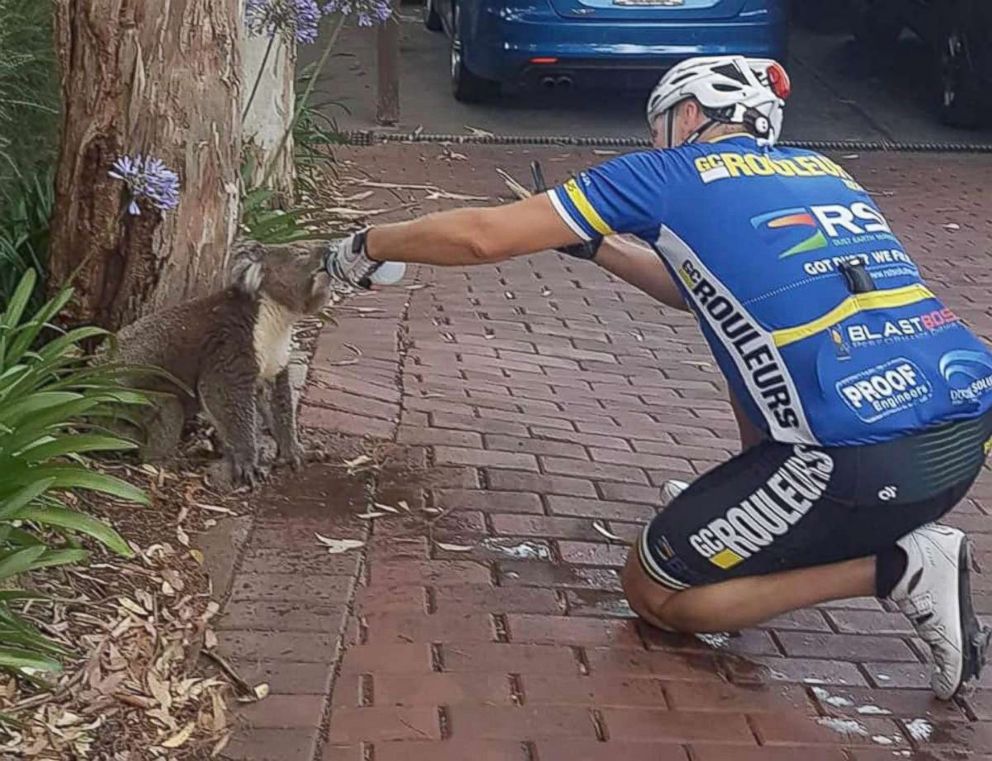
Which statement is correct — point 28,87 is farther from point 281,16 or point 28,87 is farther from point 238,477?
point 238,477

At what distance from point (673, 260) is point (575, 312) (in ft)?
11.3

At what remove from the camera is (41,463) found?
4.08m

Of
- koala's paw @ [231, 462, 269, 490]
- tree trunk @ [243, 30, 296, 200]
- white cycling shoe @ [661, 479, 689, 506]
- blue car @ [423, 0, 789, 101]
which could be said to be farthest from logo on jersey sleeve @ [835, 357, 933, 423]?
blue car @ [423, 0, 789, 101]

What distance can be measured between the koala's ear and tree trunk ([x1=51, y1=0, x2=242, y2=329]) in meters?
0.29

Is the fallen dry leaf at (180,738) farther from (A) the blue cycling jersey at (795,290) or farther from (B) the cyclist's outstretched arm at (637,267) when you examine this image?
(B) the cyclist's outstretched arm at (637,267)

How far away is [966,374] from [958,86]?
840 cm

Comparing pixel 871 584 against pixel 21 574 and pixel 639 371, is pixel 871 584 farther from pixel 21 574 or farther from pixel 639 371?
pixel 639 371

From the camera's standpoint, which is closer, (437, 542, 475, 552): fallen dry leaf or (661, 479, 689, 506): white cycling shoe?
(437, 542, 475, 552): fallen dry leaf

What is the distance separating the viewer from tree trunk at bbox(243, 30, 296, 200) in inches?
320

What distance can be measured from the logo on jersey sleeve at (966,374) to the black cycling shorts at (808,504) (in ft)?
0.24

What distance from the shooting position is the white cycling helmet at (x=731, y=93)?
167 inches

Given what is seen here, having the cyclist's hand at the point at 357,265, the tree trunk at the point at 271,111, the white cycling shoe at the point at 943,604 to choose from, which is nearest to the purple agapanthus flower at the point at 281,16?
the tree trunk at the point at 271,111

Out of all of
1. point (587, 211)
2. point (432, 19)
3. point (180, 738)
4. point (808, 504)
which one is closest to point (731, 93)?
point (587, 211)

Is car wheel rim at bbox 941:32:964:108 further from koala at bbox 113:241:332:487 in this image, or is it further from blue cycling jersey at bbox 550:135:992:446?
blue cycling jersey at bbox 550:135:992:446
